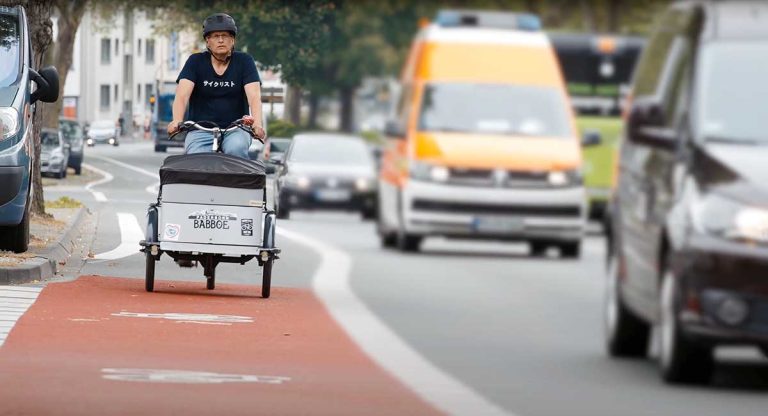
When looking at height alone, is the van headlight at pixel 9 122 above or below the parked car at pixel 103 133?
below

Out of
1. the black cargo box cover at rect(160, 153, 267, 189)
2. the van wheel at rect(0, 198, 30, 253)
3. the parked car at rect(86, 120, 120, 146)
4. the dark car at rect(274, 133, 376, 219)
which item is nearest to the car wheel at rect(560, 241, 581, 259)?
the dark car at rect(274, 133, 376, 219)

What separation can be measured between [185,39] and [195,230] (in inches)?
79.6

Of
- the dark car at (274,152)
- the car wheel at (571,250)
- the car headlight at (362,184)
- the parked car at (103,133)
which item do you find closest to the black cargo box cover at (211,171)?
the parked car at (103,133)

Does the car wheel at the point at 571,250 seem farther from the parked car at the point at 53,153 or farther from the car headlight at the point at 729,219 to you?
the parked car at the point at 53,153

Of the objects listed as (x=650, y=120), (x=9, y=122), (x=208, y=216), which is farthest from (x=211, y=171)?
(x=650, y=120)

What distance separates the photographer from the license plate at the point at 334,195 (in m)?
6.45

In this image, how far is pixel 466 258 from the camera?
6.60m

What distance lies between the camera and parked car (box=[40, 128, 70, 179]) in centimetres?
1120

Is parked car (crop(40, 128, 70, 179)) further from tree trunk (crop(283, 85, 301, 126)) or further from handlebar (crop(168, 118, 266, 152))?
tree trunk (crop(283, 85, 301, 126))

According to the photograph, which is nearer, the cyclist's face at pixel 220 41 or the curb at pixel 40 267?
the cyclist's face at pixel 220 41

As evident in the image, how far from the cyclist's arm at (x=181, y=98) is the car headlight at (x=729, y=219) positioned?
3100mm

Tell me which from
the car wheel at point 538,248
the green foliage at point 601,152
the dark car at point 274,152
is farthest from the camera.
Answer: the dark car at point 274,152

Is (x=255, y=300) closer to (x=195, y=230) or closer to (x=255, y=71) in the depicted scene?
(x=195, y=230)

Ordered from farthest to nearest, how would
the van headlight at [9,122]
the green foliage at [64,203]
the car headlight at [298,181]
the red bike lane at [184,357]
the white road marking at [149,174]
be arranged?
the van headlight at [9,122]
the green foliage at [64,203]
the white road marking at [149,174]
the red bike lane at [184,357]
the car headlight at [298,181]
